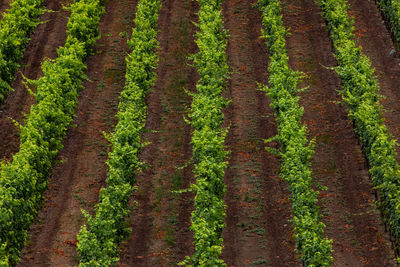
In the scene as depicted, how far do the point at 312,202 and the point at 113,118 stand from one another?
44.1 ft

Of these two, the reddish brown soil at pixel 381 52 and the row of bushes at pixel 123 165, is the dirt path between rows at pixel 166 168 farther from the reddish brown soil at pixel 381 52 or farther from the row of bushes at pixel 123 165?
the reddish brown soil at pixel 381 52

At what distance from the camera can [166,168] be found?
36469 mm

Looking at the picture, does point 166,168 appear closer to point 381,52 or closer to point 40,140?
point 40,140

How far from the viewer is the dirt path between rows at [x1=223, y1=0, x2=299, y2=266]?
32.1 m

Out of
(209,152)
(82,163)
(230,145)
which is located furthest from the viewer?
(230,145)

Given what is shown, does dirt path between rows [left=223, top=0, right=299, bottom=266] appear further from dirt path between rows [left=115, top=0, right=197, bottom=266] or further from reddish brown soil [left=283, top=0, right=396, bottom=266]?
dirt path between rows [left=115, top=0, right=197, bottom=266]

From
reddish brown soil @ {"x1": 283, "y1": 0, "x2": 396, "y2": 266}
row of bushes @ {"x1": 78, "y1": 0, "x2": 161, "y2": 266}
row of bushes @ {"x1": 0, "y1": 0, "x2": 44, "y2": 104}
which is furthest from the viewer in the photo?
row of bushes @ {"x1": 0, "y1": 0, "x2": 44, "y2": 104}

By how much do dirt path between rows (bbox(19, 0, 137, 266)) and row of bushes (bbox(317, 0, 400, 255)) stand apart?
42.5 feet

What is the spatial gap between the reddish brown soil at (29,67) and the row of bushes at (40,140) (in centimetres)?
166

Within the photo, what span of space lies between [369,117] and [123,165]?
39.8 ft

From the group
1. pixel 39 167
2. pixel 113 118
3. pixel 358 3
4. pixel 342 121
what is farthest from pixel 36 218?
pixel 358 3

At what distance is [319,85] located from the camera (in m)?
42.3

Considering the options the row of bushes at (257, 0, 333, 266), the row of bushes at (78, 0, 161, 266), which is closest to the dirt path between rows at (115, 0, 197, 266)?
the row of bushes at (78, 0, 161, 266)

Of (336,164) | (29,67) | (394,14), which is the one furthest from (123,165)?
(394,14)
